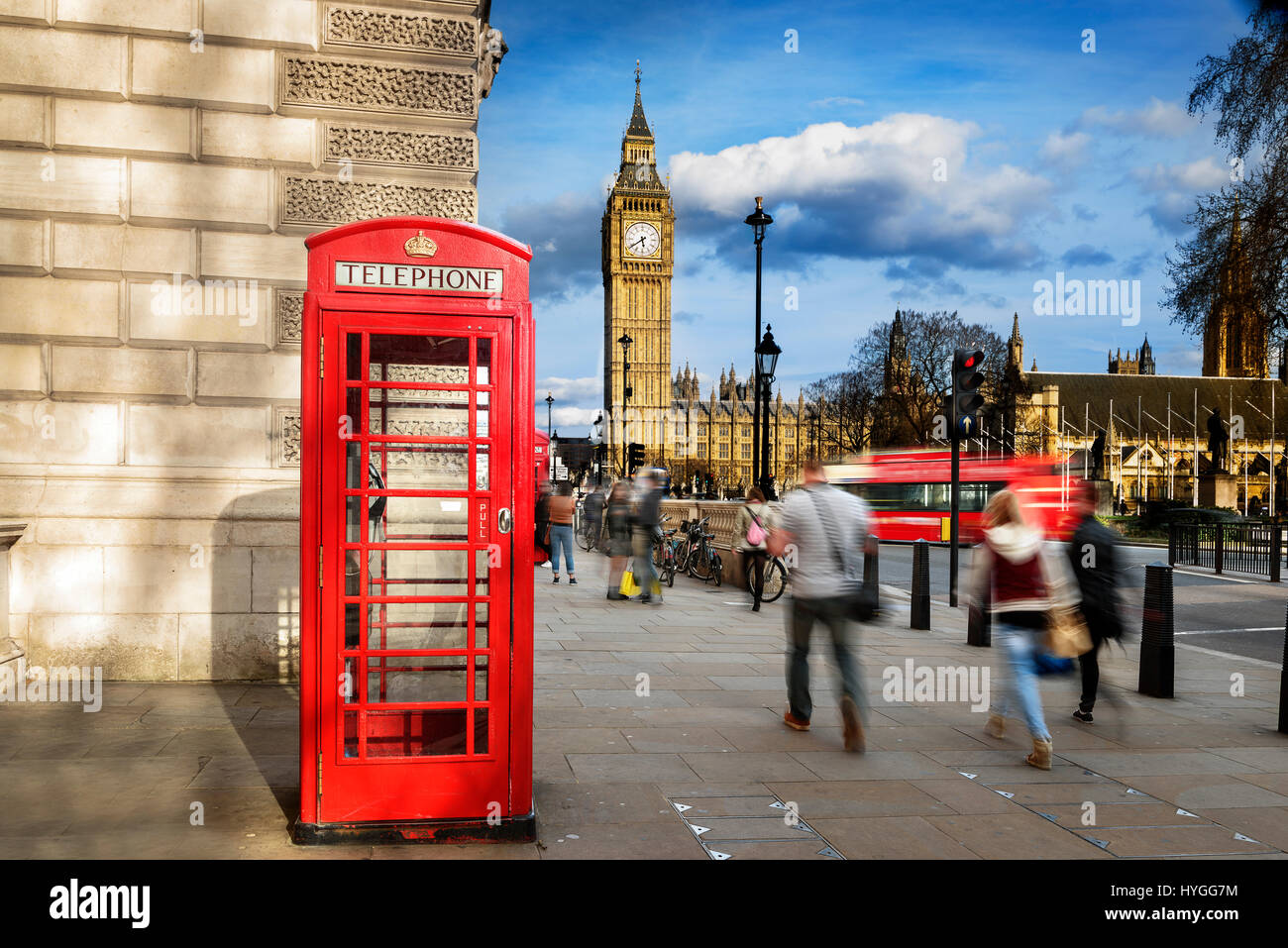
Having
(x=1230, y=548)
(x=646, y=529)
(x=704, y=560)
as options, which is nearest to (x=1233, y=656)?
(x=646, y=529)

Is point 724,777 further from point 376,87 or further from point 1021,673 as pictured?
point 376,87

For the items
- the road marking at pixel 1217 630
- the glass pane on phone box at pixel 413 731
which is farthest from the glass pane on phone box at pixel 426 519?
→ the road marking at pixel 1217 630

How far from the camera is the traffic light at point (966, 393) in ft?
42.8

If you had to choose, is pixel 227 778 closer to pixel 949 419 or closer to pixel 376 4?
pixel 376 4

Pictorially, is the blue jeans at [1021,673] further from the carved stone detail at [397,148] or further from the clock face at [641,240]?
the clock face at [641,240]

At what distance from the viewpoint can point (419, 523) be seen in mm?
4391

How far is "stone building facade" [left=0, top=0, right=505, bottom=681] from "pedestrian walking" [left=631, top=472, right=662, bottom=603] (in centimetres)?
645

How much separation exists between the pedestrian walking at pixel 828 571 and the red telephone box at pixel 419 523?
2.40 m

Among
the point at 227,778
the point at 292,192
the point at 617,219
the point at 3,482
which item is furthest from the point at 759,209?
the point at 617,219

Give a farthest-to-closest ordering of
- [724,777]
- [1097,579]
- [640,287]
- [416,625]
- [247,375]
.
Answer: [640,287] → [247,375] → [1097,579] → [724,777] → [416,625]

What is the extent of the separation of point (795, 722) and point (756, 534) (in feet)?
22.4

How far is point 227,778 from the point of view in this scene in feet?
17.1
